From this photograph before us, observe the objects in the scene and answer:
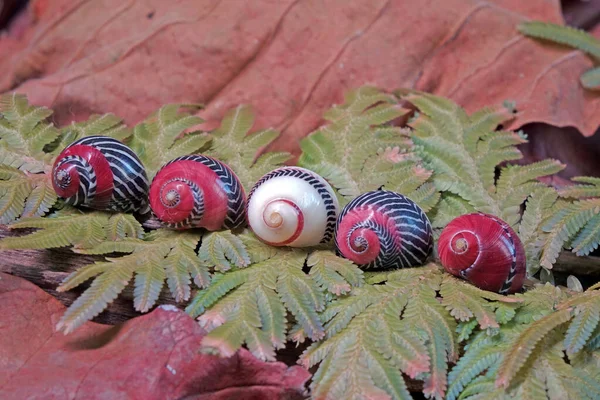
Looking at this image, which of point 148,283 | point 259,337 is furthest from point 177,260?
point 259,337

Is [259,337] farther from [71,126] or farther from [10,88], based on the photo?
[10,88]

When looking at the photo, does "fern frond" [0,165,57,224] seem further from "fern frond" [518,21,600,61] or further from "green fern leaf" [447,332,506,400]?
"fern frond" [518,21,600,61]

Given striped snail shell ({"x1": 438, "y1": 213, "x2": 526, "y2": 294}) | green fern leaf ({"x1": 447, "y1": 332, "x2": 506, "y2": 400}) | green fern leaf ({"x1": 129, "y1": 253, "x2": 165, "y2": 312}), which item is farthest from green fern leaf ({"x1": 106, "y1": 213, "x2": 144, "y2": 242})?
green fern leaf ({"x1": 447, "y1": 332, "x2": 506, "y2": 400})

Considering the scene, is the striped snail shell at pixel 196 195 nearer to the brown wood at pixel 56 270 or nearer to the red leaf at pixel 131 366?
the brown wood at pixel 56 270

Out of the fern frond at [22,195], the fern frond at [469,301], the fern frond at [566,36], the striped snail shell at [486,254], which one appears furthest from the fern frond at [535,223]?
the fern frond at [22,195]

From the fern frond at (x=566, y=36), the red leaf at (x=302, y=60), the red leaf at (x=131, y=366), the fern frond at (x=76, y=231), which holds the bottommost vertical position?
the red leaf at (x=131, y=366)

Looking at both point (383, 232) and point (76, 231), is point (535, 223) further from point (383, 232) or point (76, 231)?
point (76, 231)

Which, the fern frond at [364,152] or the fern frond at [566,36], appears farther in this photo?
the fern frond at [566,36]
